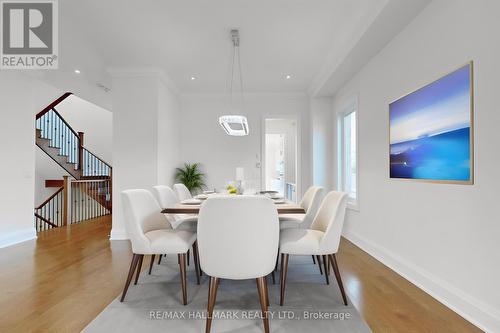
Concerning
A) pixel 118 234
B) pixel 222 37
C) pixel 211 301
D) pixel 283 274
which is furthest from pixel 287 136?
pixel 211 301

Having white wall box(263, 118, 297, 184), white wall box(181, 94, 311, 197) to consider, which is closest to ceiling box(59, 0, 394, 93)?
white wall box(181, 94, 311, 197)

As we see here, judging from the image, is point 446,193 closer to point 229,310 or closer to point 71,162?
point 229,310

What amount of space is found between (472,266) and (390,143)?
153 cm

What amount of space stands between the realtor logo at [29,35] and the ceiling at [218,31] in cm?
33

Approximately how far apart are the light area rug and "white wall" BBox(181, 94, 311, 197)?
348 centimetres

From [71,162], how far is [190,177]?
4190 millimetres

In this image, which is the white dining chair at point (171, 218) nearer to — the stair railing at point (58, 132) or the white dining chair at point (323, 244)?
the white dining chair at point (323, 244)

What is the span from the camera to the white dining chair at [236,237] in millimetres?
1789

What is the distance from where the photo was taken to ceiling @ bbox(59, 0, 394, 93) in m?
2.95

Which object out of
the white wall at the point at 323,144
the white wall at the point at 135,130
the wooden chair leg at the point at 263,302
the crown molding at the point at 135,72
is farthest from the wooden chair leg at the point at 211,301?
the white wall at the point at 323,144

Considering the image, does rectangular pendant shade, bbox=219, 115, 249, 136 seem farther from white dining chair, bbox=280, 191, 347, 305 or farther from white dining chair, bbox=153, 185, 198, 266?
white dining chair, bbox=280, 191, 347, 305

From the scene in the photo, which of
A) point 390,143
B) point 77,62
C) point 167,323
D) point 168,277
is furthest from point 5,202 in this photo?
point 390,143

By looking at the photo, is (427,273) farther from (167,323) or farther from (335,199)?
(167,323)

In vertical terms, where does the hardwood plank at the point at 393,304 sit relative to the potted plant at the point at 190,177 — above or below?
below
